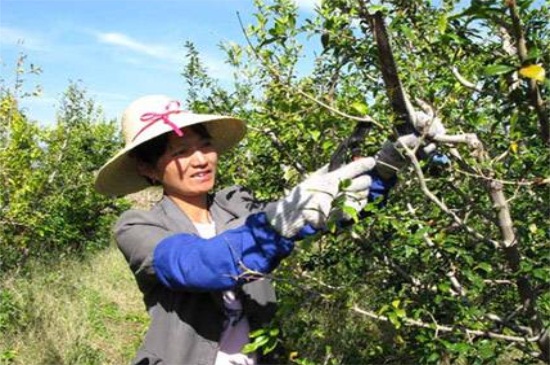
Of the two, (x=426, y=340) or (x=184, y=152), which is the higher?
(x=184, y=152)

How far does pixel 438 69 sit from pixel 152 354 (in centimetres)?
124

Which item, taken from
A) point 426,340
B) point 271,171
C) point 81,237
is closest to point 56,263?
Answer: point 81,237

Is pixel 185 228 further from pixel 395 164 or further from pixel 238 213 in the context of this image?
pixel 395 164

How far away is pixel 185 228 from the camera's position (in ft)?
6.81

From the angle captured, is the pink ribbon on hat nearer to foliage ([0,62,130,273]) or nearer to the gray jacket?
the gray jacket

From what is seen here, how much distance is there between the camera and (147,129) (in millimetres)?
2119

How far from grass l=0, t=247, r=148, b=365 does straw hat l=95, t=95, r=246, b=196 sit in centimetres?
233

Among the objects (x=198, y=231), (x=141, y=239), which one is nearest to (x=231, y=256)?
(x=141, y=239)

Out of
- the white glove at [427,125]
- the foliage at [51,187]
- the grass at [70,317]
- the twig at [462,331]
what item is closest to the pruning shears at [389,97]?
the white glove at [427,125]

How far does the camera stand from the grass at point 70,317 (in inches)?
197

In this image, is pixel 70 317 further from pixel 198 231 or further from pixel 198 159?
pixel 198 159

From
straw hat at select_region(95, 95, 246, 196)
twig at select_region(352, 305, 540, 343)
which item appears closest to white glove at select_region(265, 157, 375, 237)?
twig at select_region(352, 305, 540, 343)

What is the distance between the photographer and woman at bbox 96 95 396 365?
1.65 m

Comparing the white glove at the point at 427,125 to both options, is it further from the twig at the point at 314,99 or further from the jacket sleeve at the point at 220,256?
the jacket sleeve at the point at 220,256
